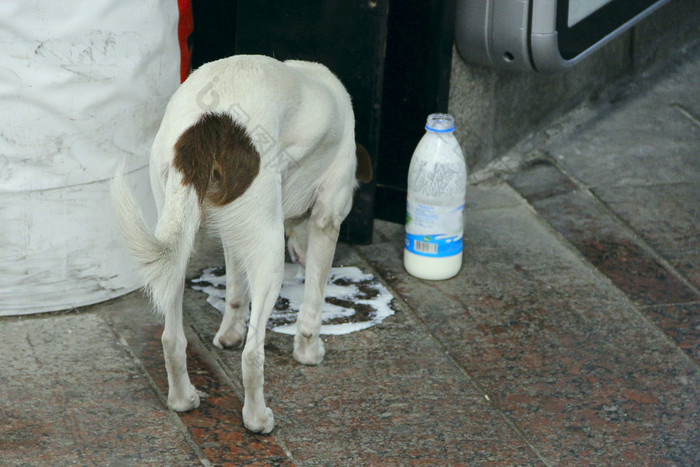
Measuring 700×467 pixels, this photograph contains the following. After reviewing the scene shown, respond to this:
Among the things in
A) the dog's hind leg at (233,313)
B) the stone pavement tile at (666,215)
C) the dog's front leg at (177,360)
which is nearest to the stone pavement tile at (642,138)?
the stone pavement tile at (666,215)

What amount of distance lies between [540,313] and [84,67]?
2.07 meters

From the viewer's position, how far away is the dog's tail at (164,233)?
2.78 metres

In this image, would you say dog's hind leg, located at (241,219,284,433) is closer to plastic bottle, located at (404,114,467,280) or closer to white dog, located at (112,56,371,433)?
white dog, located at (112,56,371,433)

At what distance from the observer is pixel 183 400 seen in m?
3.32

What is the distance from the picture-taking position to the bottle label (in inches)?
166

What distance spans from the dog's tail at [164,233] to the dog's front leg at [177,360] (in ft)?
0.79

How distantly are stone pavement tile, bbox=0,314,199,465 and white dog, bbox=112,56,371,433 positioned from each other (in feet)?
0.59

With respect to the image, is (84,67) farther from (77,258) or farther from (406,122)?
(406,122)

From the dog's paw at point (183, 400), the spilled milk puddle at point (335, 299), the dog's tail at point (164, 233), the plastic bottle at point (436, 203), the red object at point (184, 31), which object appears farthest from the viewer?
the plastic bottle at point (436, 203)

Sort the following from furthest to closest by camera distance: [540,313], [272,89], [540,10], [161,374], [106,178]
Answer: [540,10]
[540,313]
[106,178]
[161,374]
[272,89]

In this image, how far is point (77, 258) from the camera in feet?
12.7

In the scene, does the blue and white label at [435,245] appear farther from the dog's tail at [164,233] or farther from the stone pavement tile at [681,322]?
the dog's tail at [164,233]

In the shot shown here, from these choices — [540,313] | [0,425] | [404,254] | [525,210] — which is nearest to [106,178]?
[0,425]

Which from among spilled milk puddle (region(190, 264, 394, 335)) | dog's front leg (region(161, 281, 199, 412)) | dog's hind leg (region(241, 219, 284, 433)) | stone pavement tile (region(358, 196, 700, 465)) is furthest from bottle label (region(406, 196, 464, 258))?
dog's front leg (region(161, 281, 199, 412))
